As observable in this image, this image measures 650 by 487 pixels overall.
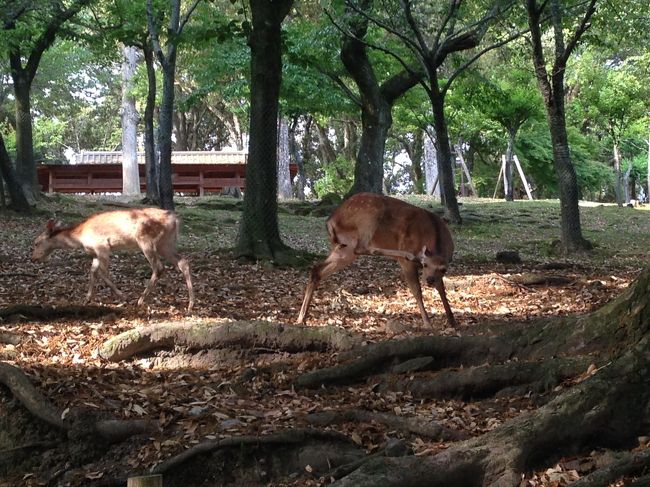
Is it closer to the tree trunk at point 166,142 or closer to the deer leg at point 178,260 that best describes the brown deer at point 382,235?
the deer leg at point 178,260

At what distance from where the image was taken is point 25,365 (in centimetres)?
625

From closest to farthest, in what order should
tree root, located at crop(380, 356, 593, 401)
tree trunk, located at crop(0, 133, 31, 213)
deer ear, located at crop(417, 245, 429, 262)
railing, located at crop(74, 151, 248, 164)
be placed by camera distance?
tree root, located at crop(380, 356, 593, 401) → deer ear, located at crop(417, 245, 429, 262) → tree trunk, located at crop(0, 133, 31, 213) → railing, located at crop(74, 151, 248, 164)

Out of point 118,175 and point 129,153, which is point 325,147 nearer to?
point 118,175

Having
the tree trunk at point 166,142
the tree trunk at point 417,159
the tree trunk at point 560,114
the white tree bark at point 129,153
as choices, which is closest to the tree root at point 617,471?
the tree trunk at point 560,114

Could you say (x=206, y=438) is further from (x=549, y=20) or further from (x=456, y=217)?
(x=456, y=217)

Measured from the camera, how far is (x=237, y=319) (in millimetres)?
8430

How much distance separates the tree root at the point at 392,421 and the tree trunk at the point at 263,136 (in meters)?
7.55

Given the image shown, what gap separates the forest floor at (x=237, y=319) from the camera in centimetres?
507

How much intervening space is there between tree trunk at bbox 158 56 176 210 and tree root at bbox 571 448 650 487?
14.7 metres

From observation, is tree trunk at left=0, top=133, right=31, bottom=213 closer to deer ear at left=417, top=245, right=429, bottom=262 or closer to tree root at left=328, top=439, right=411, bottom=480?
deer ear at left=417, top=245, right=429, bottom=262

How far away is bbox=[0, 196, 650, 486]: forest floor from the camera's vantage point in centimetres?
507

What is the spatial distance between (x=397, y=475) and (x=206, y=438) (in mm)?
1463

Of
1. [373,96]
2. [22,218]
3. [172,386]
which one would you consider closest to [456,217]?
[373,96]

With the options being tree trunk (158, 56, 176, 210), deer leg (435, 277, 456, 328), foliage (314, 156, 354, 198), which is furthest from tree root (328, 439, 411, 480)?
foliage (314, 156, 354, 198)
